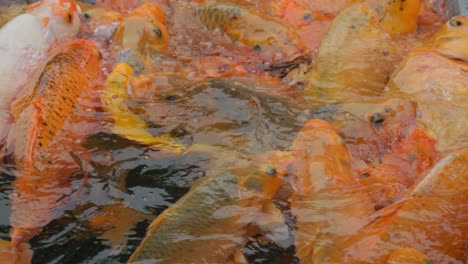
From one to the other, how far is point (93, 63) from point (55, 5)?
787 mm

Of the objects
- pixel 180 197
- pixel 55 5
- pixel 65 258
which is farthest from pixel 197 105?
pixel 55 5

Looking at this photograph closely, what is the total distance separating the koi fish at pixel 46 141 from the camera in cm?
282

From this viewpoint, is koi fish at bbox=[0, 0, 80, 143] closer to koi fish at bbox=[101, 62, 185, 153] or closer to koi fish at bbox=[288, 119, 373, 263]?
koi fish at bbox=[101, 62, 185, 153]

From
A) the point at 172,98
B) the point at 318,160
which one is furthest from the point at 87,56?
the point at 318,160

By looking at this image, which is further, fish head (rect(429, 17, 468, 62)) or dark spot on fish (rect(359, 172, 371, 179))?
fish head (rect(429, 17, 468, 62))

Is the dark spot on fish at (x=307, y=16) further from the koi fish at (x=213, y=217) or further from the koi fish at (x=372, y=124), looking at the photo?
the koi fish at (x=213, y=217)

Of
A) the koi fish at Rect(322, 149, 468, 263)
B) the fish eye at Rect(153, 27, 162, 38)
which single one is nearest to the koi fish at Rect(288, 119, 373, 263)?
the koi fish at Rect(322, 149, 468, 263)

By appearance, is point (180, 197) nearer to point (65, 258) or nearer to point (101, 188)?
point (101, 188)

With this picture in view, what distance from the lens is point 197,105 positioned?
358 cm

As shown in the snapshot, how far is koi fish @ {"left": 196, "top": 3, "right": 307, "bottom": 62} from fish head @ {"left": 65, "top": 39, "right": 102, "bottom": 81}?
44.3 inches

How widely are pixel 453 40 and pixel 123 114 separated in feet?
7.62

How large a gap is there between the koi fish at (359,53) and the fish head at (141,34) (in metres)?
1.21

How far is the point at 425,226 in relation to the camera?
2.64m

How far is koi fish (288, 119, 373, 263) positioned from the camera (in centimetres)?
273
